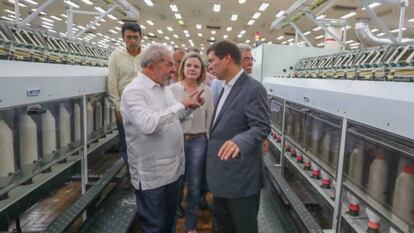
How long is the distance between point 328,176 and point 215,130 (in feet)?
3.18

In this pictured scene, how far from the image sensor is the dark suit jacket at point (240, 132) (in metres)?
1.43

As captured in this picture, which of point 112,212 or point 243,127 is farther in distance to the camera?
point 112,212

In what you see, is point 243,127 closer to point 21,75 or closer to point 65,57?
point 21,75

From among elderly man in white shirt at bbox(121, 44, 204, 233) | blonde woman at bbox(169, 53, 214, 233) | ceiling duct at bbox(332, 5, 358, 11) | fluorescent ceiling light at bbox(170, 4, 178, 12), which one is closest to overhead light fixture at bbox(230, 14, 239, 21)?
fluorescent ceiling light at bbox(170, 4, 178, 12)

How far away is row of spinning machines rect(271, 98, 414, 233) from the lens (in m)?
1.34

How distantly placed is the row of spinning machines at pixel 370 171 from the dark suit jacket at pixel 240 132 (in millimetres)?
486

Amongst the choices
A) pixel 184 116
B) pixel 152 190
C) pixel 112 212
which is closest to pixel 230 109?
pixel 184 116

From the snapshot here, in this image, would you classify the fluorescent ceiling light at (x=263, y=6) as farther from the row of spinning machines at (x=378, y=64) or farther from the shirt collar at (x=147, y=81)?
the shirt collar at (x=147, y=81)

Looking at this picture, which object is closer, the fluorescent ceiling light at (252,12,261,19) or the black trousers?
the black trousers

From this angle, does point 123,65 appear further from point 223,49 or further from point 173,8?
point 173,8

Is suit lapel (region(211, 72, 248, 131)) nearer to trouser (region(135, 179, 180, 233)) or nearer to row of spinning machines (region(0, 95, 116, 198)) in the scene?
trouser (region(135, 179, 180, 233))

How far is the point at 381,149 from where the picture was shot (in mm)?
1543

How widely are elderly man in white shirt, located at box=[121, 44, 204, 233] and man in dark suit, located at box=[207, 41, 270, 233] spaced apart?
0.65 feet

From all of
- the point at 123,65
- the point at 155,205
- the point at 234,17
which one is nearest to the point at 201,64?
the point at 123,65
